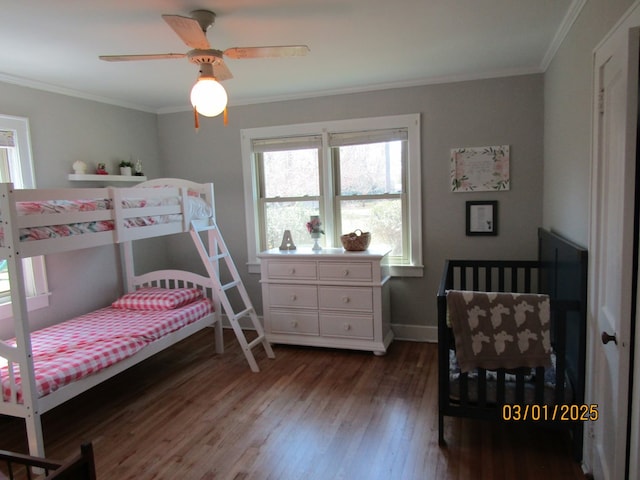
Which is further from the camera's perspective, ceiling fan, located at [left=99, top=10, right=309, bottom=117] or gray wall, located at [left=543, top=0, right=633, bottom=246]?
ceiling fan, located at [left=99, top=10, right=309, bottom=117]

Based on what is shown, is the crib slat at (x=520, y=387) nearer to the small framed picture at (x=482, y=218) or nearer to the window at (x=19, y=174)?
the small framed picture at (x=482, y=218)

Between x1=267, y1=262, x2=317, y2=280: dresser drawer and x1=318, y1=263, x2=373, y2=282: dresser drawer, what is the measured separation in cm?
8

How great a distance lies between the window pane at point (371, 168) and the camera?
405 centimetres

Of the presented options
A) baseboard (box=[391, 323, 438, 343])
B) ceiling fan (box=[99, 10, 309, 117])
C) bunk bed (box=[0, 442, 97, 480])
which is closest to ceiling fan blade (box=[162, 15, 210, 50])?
ceiling fan (box=[99, 10, 309, 117])

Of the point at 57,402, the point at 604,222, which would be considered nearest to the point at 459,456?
the point at 604,222

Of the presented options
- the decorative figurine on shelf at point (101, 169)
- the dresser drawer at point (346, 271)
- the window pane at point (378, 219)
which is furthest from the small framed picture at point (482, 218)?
the decorative figurine on shelf at point (101, 169)

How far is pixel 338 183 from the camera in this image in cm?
425

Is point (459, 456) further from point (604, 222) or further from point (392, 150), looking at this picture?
point (392, 150)

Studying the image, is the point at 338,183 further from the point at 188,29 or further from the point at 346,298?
the point at 188,29

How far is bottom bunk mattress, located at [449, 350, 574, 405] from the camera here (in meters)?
2.30

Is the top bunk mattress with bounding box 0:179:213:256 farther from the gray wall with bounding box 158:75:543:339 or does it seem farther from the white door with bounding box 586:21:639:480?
the white door with bounding box 586:21:639:480

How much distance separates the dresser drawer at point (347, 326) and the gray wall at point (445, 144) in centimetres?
52

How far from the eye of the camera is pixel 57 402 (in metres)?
2.47

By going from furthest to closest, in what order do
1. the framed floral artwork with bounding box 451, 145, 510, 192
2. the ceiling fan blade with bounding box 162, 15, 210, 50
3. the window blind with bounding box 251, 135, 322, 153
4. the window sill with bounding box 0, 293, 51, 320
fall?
the window blind with bounding box 251, 135, 322, 153
the framed floral artwork with bounding box 451, 145, 510, 192
the window sill with bounding box 0, 293, 51, 320
the ceiling fan blade with bounding box 162, 15, 210, 50
